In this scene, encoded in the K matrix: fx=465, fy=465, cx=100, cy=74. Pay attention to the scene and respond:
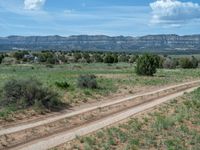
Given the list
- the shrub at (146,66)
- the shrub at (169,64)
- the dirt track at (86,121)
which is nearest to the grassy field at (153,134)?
the dirt track at (86,121)

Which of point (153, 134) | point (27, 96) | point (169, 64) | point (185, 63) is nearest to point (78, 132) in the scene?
point (153, 134)

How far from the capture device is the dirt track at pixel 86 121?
20.8m

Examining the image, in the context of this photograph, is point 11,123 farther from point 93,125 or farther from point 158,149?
point 158,149

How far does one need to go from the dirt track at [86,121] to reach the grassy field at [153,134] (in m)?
0.95

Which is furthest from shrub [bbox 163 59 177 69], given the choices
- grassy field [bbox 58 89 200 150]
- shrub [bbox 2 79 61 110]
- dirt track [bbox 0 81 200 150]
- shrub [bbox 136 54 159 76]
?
shrub [bbox 2 79 61 110]

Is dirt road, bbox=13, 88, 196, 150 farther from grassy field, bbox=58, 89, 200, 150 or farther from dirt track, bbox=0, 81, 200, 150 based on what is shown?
grassy field, bbox=58, 89, 200, 150

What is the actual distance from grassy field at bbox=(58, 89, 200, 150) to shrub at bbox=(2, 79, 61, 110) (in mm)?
6034

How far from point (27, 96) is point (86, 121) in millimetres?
5836

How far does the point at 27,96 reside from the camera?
3036 cm

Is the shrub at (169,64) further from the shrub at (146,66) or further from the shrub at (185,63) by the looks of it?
the shrub at (146,66)

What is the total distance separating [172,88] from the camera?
46.1 meters

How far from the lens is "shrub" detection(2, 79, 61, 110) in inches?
1167

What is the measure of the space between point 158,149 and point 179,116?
26.7ft

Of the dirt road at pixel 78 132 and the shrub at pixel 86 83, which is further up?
the shrub at pixel 86 83
